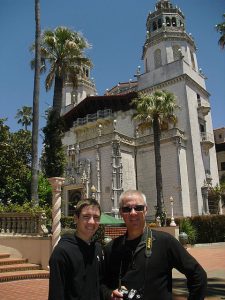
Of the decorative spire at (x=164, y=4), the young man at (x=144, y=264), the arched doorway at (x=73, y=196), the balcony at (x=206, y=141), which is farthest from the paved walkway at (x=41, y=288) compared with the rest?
the decorative spire at (x=164, y=4)

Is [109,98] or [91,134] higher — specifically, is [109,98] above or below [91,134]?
above

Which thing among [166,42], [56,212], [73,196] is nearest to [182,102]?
[166,42]

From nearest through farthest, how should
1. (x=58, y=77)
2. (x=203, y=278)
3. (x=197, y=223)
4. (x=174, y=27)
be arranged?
(x=203, y=278) < (x=58, y=77) < (x=197, y=223) < (x=174, y=27)

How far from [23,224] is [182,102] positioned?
26.2 metres

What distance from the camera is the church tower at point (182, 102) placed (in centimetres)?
3406

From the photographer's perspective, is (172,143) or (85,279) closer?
(85,279)

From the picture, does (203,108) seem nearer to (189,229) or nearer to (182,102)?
(182,102)

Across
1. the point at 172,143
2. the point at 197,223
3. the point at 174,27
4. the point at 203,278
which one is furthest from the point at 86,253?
the point at 174,27

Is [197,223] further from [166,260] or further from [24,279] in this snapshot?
[166,260]

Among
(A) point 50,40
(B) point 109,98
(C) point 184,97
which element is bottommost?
(A) point 50,40

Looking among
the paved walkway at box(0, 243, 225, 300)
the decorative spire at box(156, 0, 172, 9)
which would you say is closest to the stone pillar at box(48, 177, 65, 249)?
the paved walkway at box(0, 243, 225, 300)

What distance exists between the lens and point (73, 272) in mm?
2928

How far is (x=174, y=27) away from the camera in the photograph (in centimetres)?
4091

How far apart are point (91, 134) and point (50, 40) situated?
77.2 ft
